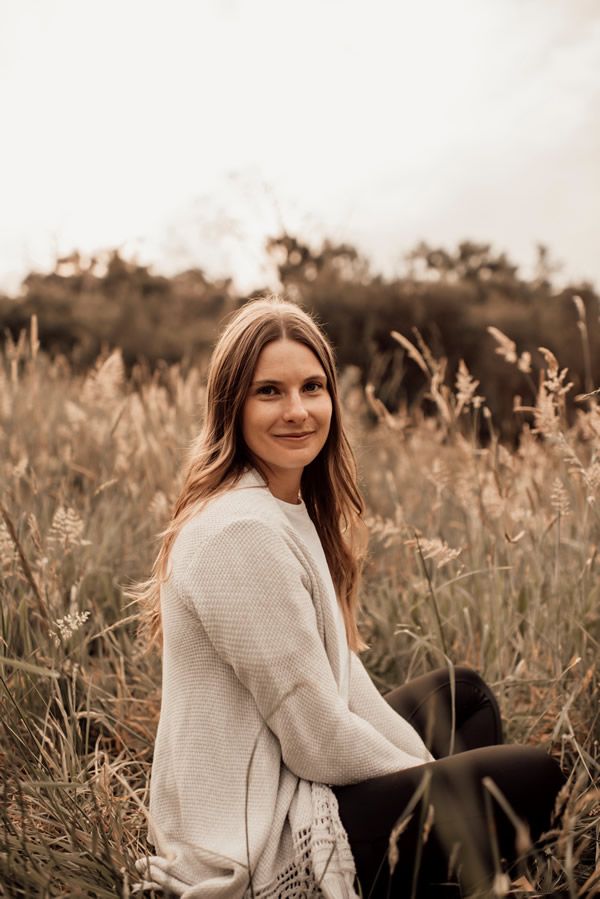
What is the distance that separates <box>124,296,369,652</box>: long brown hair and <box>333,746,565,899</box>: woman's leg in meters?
0.62

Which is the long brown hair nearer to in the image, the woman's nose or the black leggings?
the woman's nose

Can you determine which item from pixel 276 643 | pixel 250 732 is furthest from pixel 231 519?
pixel 250 732

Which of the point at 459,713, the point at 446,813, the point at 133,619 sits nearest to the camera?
the point at 446,813

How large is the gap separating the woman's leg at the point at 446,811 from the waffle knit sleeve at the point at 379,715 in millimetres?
340

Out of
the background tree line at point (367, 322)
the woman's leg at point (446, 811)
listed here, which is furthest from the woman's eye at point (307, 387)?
the background tree line at point (367, 322)

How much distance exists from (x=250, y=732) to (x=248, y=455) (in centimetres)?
65

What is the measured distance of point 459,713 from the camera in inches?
89.0

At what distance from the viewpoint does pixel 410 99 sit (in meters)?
6.01

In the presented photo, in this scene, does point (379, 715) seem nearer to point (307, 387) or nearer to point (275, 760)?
point (275, 760)

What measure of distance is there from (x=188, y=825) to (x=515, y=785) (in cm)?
67

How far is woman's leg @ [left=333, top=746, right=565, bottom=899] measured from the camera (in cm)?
154

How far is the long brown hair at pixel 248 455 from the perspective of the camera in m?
1.88

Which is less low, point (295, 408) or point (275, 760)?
point (295, 408)

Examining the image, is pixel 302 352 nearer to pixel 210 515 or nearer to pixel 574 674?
pixel 210 515
